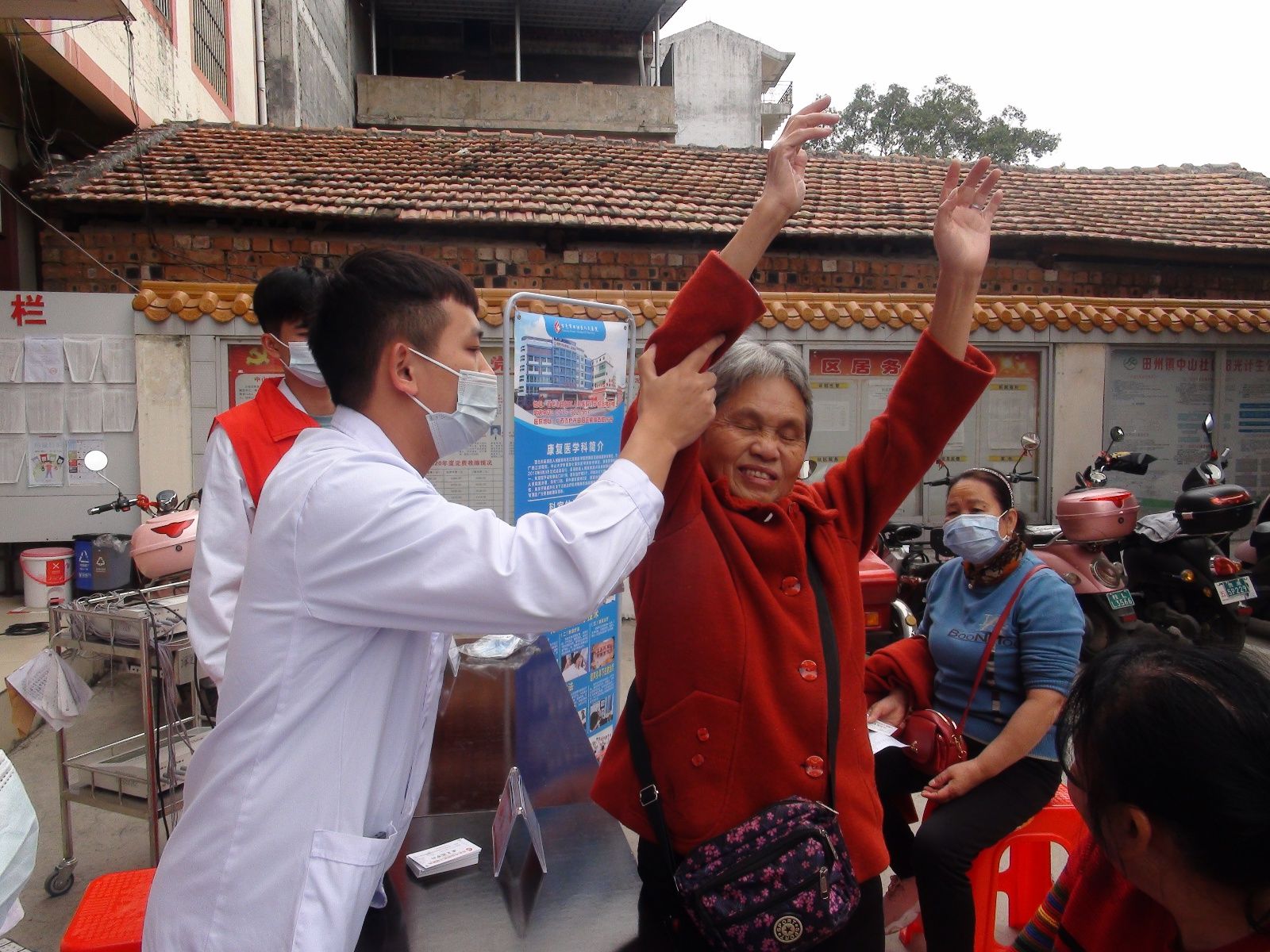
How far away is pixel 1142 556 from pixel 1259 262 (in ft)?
25.8

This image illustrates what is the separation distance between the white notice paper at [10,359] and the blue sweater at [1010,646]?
22.4 feet

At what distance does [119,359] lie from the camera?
21.2 ft

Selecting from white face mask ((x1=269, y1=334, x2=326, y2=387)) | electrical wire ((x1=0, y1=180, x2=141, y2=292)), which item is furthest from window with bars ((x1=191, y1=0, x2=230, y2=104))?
white face mask ((x1=269, y1=334, x2=326, y2=387))

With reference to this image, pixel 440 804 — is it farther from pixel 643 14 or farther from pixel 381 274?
pixel 643 14

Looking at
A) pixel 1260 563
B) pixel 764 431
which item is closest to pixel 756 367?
pixel 764 431

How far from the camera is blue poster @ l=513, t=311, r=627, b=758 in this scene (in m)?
3.28

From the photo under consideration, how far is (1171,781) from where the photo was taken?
100 cm

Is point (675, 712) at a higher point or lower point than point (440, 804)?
higher

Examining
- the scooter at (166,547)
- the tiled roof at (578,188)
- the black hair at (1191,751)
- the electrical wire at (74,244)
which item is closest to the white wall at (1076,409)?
the tiled roof at (578,188)

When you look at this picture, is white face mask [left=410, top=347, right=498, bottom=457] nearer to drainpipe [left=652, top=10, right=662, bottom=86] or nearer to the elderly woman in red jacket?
the elderly woman in red jacket

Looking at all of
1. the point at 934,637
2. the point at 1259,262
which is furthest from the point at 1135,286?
the point at 934,637

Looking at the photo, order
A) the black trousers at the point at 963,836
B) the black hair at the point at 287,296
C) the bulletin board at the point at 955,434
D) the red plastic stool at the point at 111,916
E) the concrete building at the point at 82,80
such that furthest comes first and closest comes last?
the bulletin board at the point at 955,434 < the concrete building at the point at 82,80 < the black hair at the point at 287,296 < the black trousers at the point at 963,836 < the red plastic stool at the point at 111,916

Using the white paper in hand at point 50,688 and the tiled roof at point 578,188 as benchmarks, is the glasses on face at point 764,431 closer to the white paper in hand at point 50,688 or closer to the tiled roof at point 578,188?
the white paper in hand at point 50,688

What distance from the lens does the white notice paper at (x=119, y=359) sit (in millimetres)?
6434
